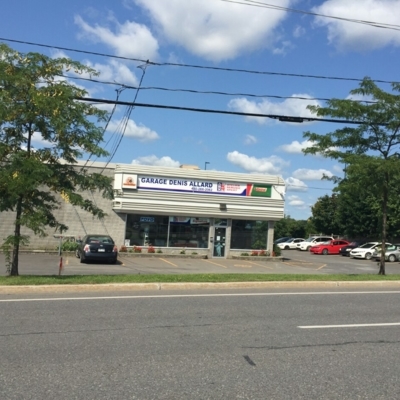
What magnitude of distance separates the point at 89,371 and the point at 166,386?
100 cm

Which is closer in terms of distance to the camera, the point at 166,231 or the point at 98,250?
the point at 98,250

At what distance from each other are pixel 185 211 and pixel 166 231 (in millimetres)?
1730

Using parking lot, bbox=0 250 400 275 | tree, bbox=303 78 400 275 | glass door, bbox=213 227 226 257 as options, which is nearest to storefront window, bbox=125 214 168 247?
parking lot, bbox=0 250 400 275

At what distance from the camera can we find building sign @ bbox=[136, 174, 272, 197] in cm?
3144

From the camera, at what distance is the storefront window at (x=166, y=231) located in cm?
3139

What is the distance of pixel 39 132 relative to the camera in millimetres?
13352

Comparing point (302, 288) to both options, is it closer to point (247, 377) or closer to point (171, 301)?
point (171, 301)

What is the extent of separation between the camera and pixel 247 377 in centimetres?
558

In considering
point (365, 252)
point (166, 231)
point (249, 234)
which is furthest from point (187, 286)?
point (365, 252)

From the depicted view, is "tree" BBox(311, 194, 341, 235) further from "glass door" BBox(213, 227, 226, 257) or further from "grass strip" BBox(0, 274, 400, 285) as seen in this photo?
"grass strip" BBox(0, 274, 400, 285)

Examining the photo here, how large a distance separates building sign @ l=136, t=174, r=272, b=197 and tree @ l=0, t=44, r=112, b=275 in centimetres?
1736

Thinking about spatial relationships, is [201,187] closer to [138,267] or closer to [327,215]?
[138,267]

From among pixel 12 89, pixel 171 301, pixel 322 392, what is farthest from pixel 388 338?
pixel 12 89

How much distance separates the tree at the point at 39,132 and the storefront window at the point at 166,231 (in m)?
17.4
